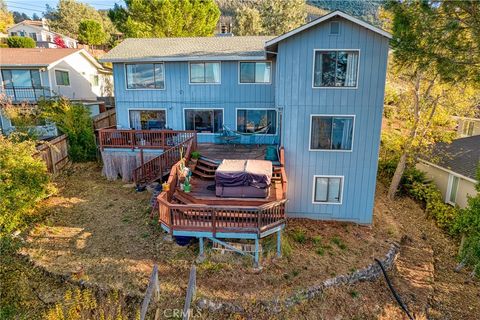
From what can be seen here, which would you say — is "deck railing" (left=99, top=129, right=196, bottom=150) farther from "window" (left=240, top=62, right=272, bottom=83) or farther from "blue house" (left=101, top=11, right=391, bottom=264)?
"window" (left=240, top=62, right=272, bottom=83)

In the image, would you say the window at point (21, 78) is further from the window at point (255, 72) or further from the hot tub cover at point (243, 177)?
the hot tub cover at point (243, 177)

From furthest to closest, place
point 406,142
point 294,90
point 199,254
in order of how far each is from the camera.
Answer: point 406,142 < point 294,90 < point 199,254

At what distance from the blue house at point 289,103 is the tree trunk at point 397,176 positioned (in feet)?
15.3

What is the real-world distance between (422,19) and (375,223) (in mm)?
7818

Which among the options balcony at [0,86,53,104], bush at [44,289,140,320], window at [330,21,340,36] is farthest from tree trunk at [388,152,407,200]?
balcony at [0,86,53,104]

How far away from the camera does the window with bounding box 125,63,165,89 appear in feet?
50.2

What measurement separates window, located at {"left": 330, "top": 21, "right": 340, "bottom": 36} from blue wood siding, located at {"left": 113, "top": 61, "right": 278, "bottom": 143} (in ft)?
14.9

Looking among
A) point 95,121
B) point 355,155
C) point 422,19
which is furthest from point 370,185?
point 95,121

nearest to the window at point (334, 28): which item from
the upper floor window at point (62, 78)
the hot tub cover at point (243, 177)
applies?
the hot tub cover at point (243, 177)

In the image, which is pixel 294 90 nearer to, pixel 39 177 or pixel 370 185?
pixel 370 185

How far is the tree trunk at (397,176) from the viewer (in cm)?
1507

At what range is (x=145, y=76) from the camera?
15.5m

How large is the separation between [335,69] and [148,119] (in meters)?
10.1

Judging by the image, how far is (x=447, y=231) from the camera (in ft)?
43.2
